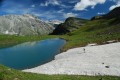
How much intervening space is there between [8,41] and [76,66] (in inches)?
6072

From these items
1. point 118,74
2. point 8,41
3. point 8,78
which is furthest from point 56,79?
point 8,41

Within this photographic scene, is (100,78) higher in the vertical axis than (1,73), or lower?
lower

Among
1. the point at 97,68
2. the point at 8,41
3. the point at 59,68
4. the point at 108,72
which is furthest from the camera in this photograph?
the point at 8,41

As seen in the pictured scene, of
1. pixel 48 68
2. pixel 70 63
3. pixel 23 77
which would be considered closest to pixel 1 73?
pixel 23 77

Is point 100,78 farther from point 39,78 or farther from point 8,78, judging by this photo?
point 8,78

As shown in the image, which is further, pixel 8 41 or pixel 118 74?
pixel 8 41

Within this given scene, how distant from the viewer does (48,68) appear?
1917 inches

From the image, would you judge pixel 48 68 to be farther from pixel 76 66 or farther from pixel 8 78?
pixel 8 78

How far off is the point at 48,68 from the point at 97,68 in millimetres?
9794

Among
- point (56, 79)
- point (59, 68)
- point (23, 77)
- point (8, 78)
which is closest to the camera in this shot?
point (8, 78)

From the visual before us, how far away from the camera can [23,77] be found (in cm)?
2823

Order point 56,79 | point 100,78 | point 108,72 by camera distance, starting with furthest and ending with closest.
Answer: point 108,72 → point 100,78 → point 56,79

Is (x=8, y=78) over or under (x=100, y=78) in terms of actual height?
over

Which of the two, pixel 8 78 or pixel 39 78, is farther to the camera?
pixel 39 78
